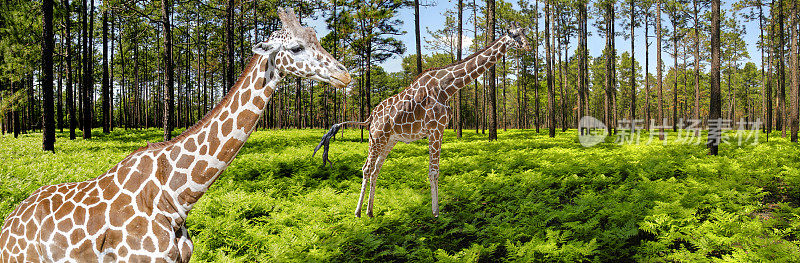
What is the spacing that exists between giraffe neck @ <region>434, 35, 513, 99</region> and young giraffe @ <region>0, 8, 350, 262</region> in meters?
3.71

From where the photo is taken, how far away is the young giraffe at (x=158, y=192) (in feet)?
8.66

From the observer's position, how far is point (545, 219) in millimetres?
6410

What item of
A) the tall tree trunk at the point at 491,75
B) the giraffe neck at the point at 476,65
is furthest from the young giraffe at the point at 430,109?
the tall tree trunk at the point at 491,75

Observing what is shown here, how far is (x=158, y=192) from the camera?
2730 mm

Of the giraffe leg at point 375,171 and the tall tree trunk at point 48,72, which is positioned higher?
the tall tree trunk at point 48,72

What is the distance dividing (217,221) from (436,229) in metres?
3.88

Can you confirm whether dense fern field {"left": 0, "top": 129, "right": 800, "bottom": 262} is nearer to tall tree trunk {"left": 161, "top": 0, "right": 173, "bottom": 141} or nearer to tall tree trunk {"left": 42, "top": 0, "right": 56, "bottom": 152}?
tall tree trunk {"left": 161, "top": 0, "right": 173, "bottom": 141}

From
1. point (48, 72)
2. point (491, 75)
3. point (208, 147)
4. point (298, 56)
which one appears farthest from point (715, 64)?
point (48, 72)

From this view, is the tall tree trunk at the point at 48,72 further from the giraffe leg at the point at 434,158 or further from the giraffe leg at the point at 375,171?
the giraffe leg at the point at 434,158

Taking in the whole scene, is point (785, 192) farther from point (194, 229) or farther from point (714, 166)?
point (194, 229)

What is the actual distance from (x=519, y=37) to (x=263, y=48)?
4.47 m

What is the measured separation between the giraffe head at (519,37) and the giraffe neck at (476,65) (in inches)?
3.8

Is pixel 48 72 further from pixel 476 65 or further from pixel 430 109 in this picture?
pixel 476 65

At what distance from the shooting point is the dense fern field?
5.30 meters
